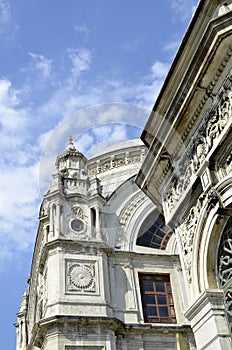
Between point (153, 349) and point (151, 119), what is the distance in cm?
1265

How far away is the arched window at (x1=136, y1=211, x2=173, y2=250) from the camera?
22078mm

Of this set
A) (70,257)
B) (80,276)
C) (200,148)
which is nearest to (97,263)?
(80,276)

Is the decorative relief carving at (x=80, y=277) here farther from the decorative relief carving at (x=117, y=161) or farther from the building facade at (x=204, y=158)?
the building facade at (x=204, y=158)

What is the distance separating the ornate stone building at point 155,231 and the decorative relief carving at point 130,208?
2.1 inches

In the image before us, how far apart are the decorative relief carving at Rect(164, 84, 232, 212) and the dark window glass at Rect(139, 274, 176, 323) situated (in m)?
11.9

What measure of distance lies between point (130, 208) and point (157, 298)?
4935 millimetres

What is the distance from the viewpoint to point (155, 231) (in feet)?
74.6

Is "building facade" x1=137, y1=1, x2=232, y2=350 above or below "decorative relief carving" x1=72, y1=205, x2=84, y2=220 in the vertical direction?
below

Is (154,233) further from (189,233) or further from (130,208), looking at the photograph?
(189,233)

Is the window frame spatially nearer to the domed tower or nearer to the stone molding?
the domed tower

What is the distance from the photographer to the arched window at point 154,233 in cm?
2208

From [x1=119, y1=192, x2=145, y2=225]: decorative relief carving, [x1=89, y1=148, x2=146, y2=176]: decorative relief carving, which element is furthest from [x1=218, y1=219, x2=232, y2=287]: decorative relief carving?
[x1=89, y1=148, x2=146, y2=176]: decorative relief carving

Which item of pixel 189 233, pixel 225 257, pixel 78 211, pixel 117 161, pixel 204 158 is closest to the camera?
pixel 225 257

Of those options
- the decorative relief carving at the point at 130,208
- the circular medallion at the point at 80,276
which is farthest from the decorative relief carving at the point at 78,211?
the circular medallion at the point at 80,276
